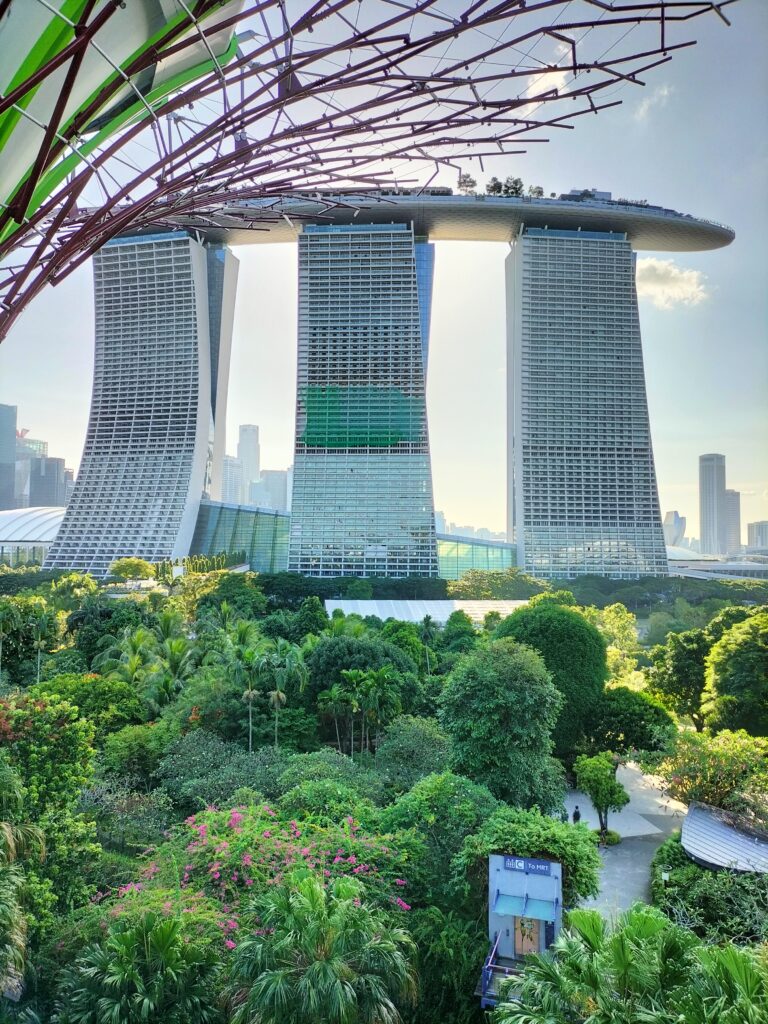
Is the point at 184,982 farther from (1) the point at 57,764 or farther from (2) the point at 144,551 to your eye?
(2) the point at 144,551

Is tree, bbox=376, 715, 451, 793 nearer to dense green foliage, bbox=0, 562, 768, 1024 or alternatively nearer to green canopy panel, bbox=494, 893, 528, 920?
dense green foliage, bbox=0, 562, 768, 1024

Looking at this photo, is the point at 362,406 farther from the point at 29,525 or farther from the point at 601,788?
the point at 601,788

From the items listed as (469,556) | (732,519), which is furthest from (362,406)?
(732,519)

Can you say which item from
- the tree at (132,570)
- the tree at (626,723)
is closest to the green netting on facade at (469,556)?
the tree at (132,570)

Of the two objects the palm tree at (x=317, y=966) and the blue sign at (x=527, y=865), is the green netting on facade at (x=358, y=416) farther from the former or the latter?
the palm tree at (x=317, y=966)

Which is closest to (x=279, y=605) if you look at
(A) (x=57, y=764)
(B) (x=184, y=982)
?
(A) (x=57, y=764)

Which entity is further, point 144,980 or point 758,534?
point 758,534
